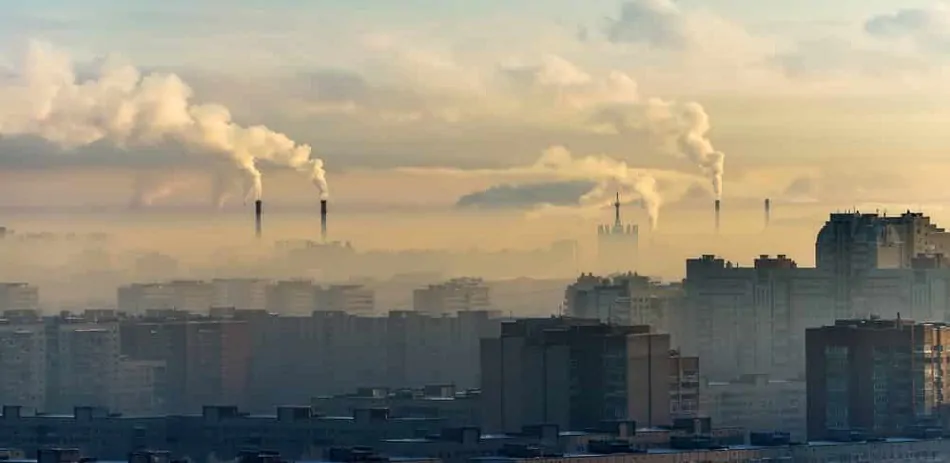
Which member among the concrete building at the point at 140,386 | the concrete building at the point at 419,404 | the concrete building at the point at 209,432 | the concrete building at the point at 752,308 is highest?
the concrete building at the point at 752,308

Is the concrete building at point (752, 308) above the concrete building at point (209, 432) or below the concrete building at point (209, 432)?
above

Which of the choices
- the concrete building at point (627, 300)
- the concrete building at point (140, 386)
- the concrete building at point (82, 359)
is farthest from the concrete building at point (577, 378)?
the concrete building at point (627, 300)

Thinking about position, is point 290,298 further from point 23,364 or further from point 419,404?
point 419,404

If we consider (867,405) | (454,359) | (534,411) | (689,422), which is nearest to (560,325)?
(534,411)

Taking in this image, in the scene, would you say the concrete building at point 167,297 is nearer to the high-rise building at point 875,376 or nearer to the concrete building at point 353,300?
the concrete building at point 353,300

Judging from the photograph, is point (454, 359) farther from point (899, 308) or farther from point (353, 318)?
point (899, 308)

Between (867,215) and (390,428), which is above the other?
(867,215)

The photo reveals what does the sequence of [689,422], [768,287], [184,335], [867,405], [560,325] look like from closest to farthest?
[689,422] < [867,405] < [560,325] < [184,335] < [768,287]
